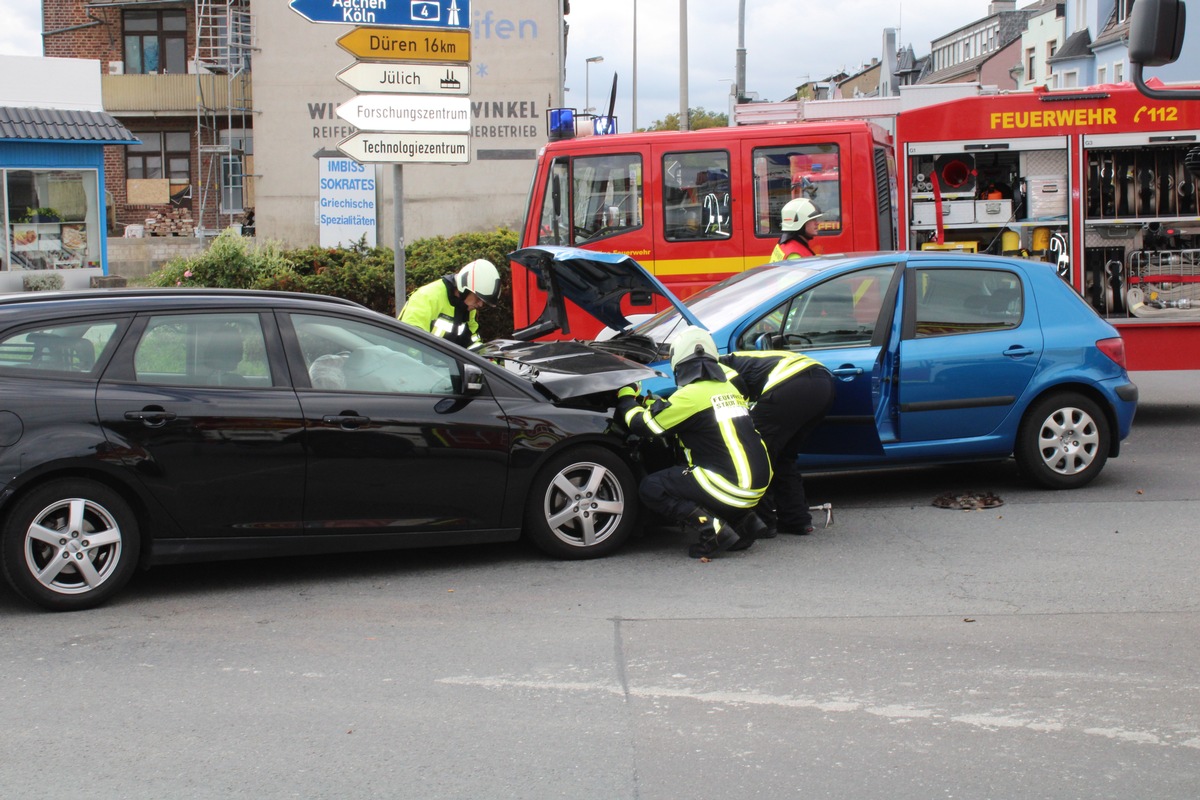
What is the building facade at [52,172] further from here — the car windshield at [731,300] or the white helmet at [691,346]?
the white helmet at [691,346]

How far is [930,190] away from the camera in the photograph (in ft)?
38.0

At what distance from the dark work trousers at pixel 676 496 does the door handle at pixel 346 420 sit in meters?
1.56

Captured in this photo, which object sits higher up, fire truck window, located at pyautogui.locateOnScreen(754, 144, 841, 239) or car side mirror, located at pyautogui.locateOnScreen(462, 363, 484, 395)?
fire truck window, located at pyautogui.locateOnScreen(754, 144, 841, 239)

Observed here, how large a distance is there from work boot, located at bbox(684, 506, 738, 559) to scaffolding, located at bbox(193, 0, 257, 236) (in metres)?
31.0

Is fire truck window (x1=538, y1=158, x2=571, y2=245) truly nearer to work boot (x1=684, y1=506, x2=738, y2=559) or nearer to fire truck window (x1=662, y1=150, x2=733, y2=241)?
fire truck window (x1=662, y1=150, x2=733, y2=241)

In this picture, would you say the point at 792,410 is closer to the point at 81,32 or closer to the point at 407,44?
the point at 407,44

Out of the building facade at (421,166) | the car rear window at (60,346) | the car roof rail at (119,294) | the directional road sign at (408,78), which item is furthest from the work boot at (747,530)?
the building facade at (421,166)

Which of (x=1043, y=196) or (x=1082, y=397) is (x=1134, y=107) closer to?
(x=1043, y=196)

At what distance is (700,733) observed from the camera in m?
4.48

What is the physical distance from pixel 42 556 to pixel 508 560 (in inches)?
94.1

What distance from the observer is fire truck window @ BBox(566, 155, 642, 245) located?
11.2 meters

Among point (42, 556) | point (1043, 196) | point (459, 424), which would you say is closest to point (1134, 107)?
point (1043, 196)

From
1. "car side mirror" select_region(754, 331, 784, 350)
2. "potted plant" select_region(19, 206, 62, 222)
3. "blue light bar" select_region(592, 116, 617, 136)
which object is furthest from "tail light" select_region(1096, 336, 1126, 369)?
"potted plant" select_region(19, 206, 62, 222)

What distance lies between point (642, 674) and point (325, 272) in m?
10.9
